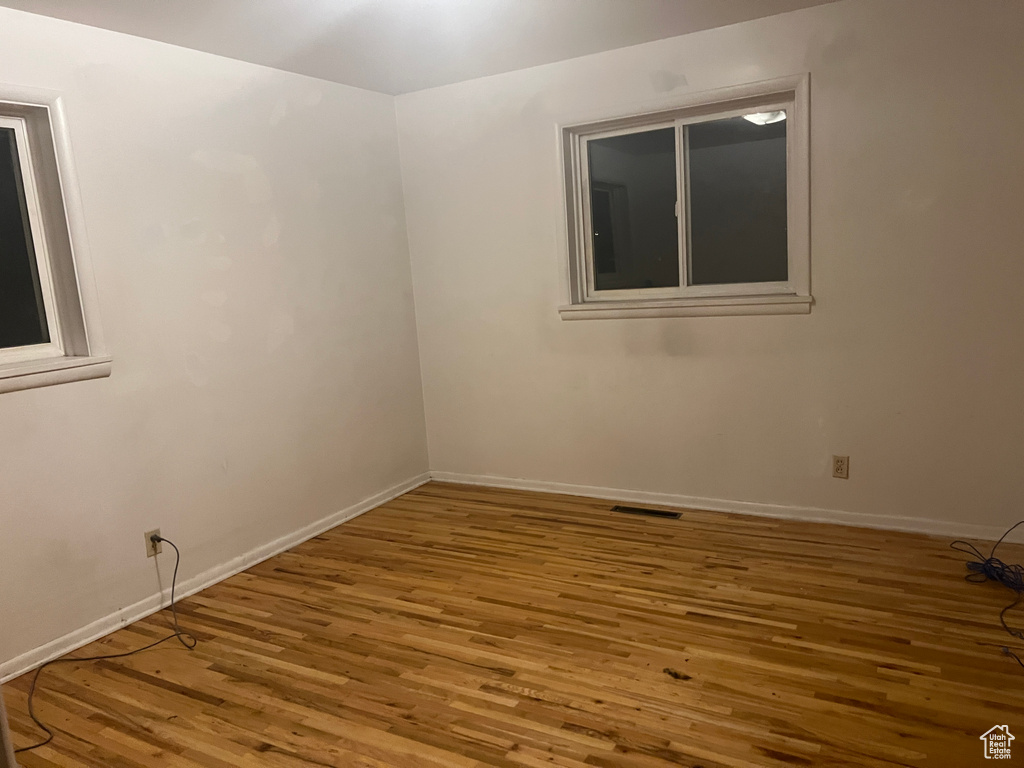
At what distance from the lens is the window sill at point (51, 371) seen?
104 inches

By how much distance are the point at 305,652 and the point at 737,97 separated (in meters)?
3.06

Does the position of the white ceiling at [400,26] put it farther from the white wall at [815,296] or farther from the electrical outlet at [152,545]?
the electrical outlet at [152,545]

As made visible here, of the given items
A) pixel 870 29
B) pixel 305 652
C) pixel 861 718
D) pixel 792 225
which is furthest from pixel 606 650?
pixel 870 29

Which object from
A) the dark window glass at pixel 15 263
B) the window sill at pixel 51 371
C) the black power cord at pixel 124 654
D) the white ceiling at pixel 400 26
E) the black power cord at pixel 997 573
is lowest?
the black power cord at pixel 124 654

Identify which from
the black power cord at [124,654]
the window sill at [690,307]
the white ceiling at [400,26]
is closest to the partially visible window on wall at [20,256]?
the white ceiling at [400,26]

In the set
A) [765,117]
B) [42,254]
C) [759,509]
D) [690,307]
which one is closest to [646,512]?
[759,509]

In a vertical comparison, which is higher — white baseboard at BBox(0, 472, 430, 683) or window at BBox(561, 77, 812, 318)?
window at BBox(561, 77, 812, 318)

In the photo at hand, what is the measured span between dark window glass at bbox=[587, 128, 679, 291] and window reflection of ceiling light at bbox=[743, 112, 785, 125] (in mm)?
392

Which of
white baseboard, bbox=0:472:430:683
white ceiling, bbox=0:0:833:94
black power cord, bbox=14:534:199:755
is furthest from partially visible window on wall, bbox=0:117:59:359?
white baseboard, bbox=0:472:430:683

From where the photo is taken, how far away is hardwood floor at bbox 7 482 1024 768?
2.05 metres

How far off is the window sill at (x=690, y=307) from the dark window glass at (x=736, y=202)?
181mm

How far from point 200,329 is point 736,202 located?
8.66ft

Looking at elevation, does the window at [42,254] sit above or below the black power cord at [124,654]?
above

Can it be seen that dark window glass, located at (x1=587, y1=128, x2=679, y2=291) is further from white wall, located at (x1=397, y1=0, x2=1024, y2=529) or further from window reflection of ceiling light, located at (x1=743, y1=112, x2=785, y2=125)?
window reflection of ceiling light, located at (x1=743, y1=112, x2=785, y2=125)
